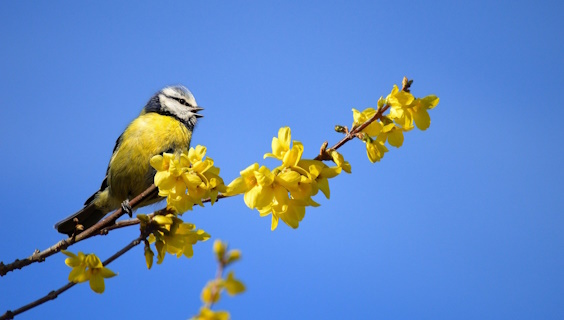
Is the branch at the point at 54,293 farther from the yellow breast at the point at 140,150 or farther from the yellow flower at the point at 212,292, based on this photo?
the yellow breast at the point at 140,150

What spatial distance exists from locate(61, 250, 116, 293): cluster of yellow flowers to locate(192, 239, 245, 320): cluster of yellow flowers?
831 mm

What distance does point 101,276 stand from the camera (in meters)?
2.07

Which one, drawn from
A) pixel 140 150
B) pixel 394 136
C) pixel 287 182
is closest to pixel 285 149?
pixel 287 182

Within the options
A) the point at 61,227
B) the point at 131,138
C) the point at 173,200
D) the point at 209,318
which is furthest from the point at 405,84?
the point at 61,227

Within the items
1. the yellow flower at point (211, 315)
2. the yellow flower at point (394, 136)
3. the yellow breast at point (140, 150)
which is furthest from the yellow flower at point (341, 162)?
the yellow breast at point (140, 150)

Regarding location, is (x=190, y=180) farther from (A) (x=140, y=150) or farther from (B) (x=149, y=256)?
(A) (x=140, y=150)

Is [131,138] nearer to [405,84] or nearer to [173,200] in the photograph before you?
[173,200]

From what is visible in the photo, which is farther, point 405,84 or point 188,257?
point 188,257

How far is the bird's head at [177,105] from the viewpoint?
496cm

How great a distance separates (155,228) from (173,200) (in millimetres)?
145

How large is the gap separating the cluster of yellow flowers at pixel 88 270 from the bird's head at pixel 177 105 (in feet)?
9.59

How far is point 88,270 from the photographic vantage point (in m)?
2.05

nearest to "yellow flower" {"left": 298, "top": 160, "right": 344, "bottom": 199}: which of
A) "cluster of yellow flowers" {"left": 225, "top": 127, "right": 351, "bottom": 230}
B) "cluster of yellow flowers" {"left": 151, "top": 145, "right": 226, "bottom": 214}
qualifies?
"cluster of yellow flowers" {"left": 225, "top": 127, "right": 351, "bottom": 230}

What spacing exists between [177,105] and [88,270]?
3212 millimetres
